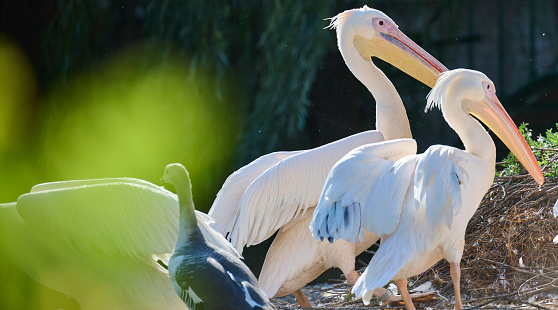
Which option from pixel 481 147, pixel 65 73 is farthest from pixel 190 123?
→ pixel 481 147

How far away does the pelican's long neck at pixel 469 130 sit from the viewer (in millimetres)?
2918

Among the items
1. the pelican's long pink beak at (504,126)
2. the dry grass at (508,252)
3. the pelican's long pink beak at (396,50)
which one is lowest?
the dry grass at (508,252)

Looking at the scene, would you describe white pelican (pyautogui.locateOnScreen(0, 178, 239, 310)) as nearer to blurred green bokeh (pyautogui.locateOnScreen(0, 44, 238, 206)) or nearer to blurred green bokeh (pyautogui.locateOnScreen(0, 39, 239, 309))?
blurred green bokeh (pyautogui.locateOnScreen(0, 39, 239, 309))

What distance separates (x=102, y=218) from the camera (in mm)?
2891

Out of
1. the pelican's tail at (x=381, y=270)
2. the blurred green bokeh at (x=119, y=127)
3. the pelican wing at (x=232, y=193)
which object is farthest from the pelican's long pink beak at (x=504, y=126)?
the blurred green bokeh at (x=119, y=127)

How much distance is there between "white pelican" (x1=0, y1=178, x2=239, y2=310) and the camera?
289 cm

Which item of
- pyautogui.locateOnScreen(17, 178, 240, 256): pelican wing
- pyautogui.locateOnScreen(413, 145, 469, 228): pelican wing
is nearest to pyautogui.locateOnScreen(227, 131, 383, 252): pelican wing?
pyautogui.locateOnScreen(17, 178, 240, 256): pelican wing

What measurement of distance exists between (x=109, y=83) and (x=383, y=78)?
2174 mm

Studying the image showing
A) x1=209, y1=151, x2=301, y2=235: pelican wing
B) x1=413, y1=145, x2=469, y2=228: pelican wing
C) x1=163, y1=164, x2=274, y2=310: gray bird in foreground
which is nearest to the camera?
x1=163, y1=164, x2=274, y2=310: gray bird in foreground

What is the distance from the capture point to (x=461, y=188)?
2.81 meters

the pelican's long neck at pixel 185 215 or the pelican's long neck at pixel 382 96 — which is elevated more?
the pelican's long neck at pixel 382 96

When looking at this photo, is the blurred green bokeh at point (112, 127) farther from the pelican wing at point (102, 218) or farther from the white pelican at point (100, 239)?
the pelican wing at point (102, 218)

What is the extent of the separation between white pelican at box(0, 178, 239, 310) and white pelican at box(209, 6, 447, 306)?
42 centimetres

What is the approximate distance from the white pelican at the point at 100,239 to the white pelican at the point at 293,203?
416 mm
